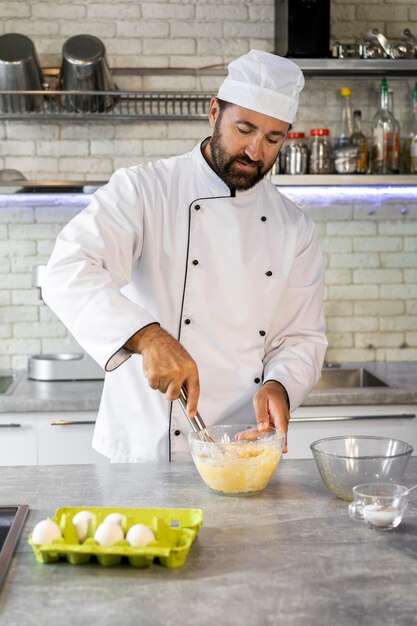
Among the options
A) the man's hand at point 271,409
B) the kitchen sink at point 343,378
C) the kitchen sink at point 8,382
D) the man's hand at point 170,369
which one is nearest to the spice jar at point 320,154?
the kitchen sink at point 343,378

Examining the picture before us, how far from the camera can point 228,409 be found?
2449 mm

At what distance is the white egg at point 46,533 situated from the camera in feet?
4.62

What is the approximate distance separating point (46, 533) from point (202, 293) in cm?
111

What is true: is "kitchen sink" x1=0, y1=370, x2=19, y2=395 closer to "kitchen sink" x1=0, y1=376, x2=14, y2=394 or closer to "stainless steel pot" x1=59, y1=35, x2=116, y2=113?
"kitchen sink" x1=0, y1=376, x2=14, y2=394

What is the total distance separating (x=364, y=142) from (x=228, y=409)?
5.59ft

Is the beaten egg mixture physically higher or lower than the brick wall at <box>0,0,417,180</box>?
lower

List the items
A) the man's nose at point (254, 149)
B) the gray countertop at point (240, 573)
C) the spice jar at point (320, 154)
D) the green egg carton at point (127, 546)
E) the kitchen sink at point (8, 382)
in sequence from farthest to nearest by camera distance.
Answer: the spice jar at point (320, 154)
the kitchen sink at point (8, 382)
the man's nose at point (254, 149)
the green egg carton at point (127, 546)
the gray countertop at point (240, 573)

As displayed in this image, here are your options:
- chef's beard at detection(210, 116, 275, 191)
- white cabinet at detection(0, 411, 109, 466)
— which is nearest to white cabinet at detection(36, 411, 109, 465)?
white cabinet at detection(0, 411, 109, 466)

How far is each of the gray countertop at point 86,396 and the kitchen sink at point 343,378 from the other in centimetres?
38

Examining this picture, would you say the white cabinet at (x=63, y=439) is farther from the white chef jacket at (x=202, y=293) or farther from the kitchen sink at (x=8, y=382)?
the white chef jacket at (x=202, y=293)

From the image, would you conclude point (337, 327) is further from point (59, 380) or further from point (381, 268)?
point (59, 380)

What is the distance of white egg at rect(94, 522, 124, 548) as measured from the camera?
1.40 metres

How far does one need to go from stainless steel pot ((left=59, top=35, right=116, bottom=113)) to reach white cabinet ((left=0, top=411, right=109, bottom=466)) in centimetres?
129

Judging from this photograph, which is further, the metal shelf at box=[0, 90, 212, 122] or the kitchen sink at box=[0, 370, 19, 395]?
the metal shelf at box=[0, 90, 212, 122]
